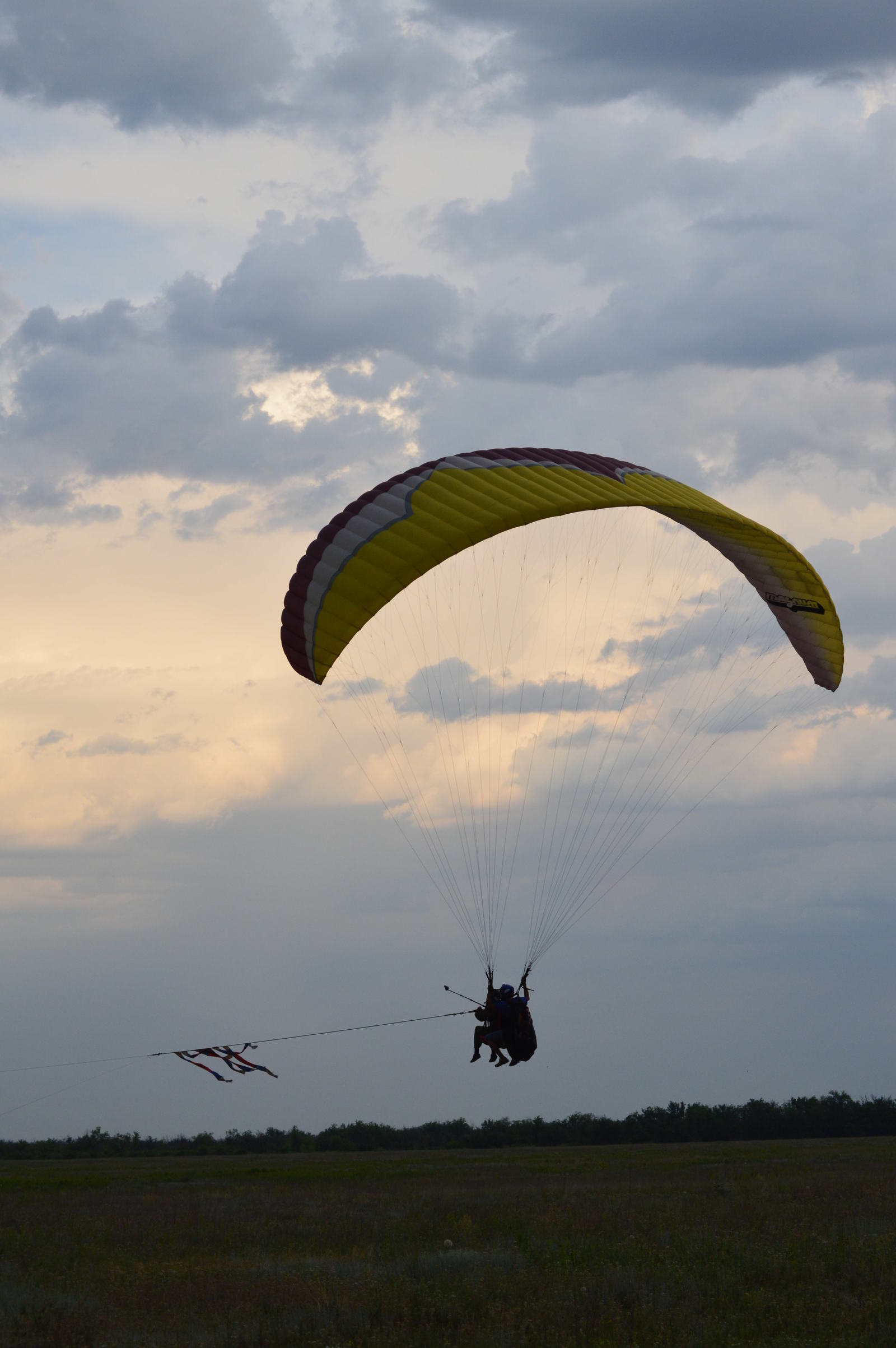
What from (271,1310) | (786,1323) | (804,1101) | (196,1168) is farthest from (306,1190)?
(804,1101)

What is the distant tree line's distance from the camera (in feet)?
153

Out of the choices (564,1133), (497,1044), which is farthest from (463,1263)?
(564,1133)

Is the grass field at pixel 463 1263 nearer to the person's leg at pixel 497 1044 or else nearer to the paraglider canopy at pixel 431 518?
the person's leg at pixel 497 1044

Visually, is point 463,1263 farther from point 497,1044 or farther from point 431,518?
point 431,518

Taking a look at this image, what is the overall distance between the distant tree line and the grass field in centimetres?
2245

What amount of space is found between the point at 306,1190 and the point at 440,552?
15.7m

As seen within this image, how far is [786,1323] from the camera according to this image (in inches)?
419

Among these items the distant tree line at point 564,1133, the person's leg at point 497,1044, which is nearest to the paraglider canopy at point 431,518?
the person's leg at point 497,1044

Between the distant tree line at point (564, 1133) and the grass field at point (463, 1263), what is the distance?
2245 cm

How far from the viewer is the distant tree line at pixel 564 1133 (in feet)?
153

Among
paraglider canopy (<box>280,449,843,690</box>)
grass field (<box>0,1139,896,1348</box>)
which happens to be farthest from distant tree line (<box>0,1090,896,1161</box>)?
paraglider canopy (<box>280,449,843,690</box>)

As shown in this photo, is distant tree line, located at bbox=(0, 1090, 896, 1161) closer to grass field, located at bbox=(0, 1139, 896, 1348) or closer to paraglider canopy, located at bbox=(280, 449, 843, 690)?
grass field, located at bbox=(0, 1139, 896, 1348)

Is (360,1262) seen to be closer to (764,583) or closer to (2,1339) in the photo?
(2,1339)

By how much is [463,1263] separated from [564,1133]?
1442 inches
